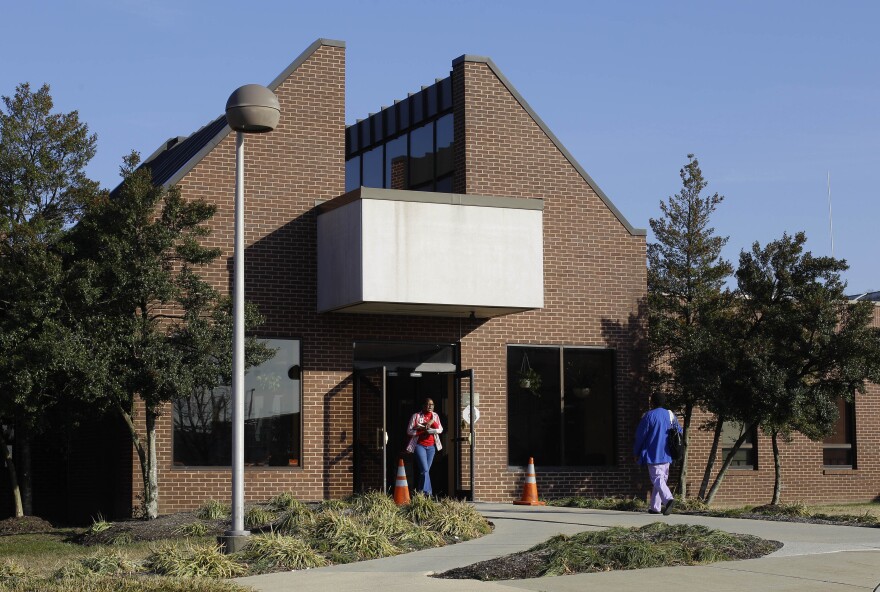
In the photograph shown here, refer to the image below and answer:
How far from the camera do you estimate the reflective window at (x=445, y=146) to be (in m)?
25.5

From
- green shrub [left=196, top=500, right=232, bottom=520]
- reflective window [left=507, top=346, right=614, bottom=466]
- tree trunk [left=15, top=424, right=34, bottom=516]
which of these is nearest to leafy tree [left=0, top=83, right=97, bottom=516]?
tree trunk [left=15, top=424, right=34, bottom=516]

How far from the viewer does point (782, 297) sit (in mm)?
24453

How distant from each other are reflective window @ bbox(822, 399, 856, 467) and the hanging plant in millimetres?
8662

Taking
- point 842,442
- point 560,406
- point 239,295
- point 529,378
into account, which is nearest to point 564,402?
point 560,406

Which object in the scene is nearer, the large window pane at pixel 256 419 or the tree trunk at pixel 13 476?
the large window pane at pixel 256 419

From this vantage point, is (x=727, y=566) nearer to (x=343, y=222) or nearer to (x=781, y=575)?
(x=781, y=575)

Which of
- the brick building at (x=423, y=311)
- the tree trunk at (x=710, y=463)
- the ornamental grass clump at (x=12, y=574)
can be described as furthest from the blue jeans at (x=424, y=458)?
the ornamental grass clump at (x=12, y=574)

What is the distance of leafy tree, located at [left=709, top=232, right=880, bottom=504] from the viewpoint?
2352cm

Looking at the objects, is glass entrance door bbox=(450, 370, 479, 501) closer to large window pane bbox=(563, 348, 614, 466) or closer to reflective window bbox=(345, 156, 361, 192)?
large window pane bbox=(563, 348, 614, 466)

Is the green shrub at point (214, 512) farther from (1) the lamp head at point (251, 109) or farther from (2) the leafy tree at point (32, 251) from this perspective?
(1) the lamp head at point (251, 109)

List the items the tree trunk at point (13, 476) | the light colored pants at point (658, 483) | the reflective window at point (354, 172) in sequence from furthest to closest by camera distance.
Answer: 1. the reflective window at point (354, 172)
2. the tree trunk at point (13, 476)
3. the light colored pants at point (658, 483)

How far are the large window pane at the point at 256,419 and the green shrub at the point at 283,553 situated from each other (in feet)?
27.3

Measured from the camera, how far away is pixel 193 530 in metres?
16.6

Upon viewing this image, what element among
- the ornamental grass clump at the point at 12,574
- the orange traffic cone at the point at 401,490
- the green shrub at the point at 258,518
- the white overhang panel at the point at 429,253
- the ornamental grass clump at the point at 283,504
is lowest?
the ornamental grass clump at the point at 12,574
